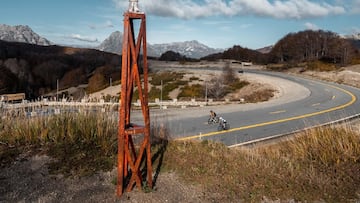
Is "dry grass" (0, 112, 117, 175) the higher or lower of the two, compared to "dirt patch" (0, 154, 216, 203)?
higher

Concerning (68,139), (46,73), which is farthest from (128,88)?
(46,73)

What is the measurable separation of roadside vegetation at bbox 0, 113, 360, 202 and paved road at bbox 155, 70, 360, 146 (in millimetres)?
4225

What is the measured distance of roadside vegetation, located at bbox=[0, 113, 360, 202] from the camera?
648cm

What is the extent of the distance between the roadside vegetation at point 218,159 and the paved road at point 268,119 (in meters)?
4.22

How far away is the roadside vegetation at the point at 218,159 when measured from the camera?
648 cm

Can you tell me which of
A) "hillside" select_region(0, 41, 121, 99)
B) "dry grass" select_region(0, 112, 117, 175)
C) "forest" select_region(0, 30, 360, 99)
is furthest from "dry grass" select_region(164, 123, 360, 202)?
"forest" select_region(0, 30, 360, 99)

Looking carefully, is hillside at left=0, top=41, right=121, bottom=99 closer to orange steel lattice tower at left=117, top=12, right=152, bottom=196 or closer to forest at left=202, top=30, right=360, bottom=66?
forest at left=202, top=30, right=360, bottom=66

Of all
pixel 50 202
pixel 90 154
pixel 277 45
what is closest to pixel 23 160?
pixel 90 154

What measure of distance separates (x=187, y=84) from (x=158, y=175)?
35874 mm

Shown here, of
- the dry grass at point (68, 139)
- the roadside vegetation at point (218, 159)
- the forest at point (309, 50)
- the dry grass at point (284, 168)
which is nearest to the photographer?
the dry grass at point (284, 168)

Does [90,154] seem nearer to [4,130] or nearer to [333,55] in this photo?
[4,130]

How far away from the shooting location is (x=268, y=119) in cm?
1927

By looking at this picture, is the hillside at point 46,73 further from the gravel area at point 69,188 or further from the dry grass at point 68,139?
the gravel area at point 69,188

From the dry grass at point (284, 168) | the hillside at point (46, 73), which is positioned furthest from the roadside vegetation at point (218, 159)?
the hillside at point (46, 73)
